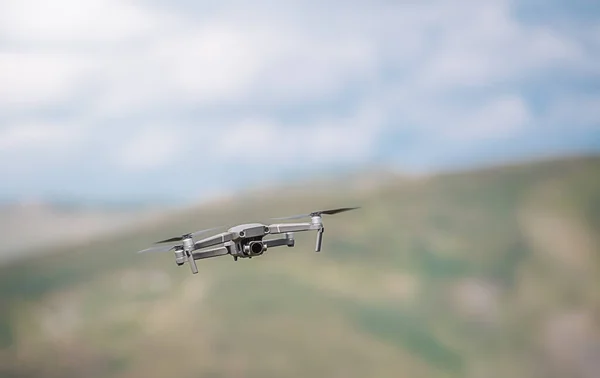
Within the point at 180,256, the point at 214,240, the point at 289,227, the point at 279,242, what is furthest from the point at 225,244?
the point at 289,227

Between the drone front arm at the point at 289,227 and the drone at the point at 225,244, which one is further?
the drone front arm at the point at 289,227

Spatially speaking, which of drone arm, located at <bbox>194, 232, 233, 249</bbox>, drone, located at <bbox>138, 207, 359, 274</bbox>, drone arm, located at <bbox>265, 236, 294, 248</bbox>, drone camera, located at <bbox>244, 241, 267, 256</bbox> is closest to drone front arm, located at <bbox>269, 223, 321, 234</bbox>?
drone, located at <bbox>138, 207, 359, 274</bbox>

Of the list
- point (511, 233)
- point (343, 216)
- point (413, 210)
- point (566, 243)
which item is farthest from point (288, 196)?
point (566, 243)

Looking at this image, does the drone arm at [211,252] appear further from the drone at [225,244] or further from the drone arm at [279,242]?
the drone arm at [279,242]

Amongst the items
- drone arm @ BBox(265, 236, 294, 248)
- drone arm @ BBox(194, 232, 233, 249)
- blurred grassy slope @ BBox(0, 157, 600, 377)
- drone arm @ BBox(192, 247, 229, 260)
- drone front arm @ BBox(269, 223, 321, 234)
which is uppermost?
drone arm @ BBox(194, 232, 233, 249)

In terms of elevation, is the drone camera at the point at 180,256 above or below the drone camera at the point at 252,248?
above

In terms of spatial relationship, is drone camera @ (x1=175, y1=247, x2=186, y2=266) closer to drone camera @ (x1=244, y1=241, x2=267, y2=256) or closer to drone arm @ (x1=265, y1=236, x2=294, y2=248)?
drone camera @ (x1=244, y1=241, x2=267, y2=256)

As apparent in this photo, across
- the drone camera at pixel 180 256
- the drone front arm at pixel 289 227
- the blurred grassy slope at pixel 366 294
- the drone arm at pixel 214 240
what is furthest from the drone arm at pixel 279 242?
the blurred grassy slope at pixel 366 294
